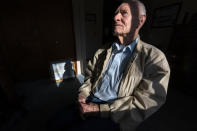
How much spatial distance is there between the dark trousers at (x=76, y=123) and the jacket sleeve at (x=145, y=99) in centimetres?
5

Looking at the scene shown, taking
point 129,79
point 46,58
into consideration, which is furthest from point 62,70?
point 129,79

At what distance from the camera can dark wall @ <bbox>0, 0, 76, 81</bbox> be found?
191 centimetres

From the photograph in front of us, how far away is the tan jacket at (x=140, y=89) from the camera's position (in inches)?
26.3

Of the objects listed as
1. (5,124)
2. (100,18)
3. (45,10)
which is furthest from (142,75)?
(100,18)

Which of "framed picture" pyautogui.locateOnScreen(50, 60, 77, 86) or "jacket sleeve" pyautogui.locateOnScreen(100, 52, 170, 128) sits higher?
"jacket sleeve" pyautogui.locateOnScreen(100, 52, 170, 128)

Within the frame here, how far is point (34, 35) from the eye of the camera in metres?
2.09

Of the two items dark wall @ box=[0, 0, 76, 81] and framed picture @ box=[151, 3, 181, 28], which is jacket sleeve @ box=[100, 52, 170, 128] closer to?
dark wall @ box=[0, 0, 76, 81]

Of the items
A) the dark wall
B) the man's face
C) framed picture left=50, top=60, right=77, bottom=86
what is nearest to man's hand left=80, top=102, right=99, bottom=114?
the man's face

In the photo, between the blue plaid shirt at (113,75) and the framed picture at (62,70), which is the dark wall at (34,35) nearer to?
the framed picture at (62,70)

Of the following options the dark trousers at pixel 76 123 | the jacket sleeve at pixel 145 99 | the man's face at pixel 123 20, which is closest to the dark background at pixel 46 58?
the dark trousers at pixel 76 123

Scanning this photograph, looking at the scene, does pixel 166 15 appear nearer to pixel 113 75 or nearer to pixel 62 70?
pixel 113 75

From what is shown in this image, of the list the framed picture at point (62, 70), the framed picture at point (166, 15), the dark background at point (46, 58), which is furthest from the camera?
the framed picture at point (166, 15)

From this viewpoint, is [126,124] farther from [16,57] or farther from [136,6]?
[16,57]

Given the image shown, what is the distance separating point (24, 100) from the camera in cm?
178
